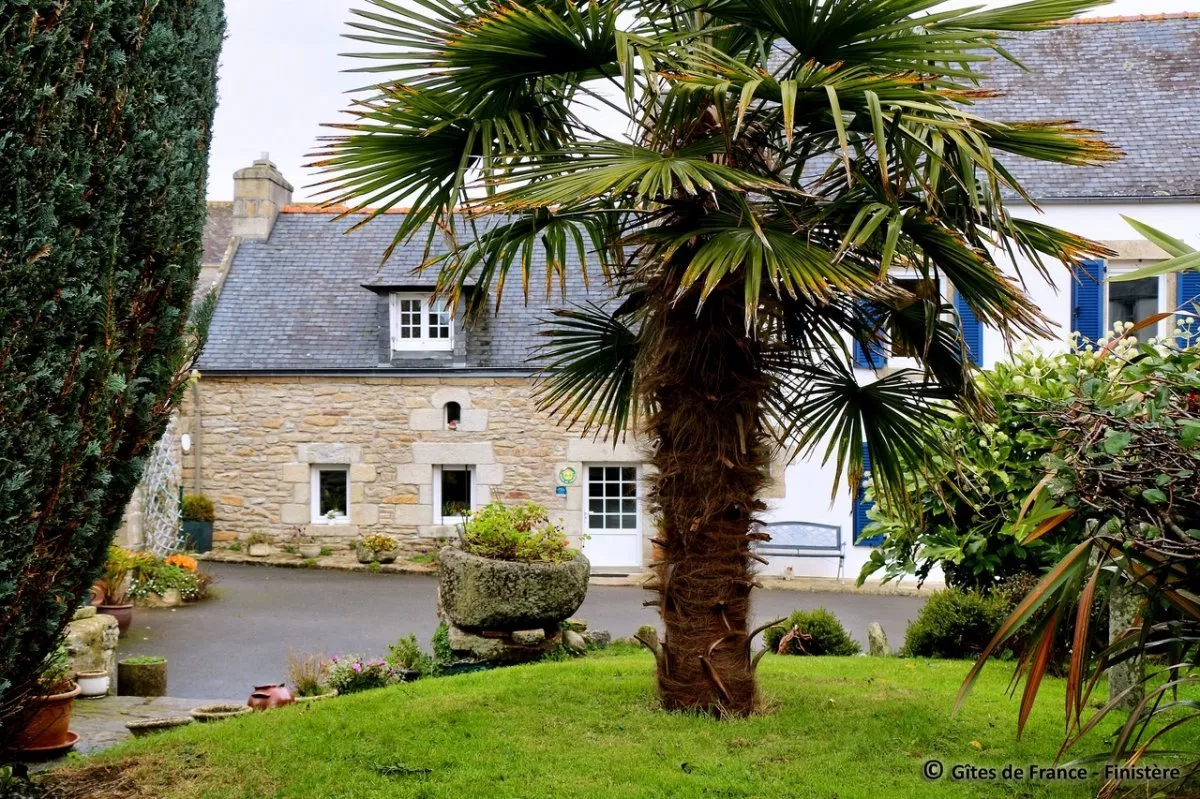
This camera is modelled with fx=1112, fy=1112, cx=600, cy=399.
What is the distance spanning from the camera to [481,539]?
996 centimetres

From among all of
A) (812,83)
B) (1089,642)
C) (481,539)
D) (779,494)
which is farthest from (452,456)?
(1089,642)

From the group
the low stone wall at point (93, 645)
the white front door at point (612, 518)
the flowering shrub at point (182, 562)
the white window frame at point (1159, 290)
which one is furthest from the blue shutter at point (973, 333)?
the low stone wall at point (93, 645)

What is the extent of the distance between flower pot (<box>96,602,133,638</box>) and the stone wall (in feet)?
18.8

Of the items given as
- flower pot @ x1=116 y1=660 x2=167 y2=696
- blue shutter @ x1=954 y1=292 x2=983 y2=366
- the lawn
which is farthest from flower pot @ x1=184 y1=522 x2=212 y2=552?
blue shutter @ x1=954 y1=292 x2=983 y2=366

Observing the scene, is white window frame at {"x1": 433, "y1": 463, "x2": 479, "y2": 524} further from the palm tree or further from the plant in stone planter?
the palm tree

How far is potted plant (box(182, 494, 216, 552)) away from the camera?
1828 cm

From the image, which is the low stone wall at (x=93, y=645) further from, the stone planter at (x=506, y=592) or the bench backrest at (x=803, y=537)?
the bench backrest at (x=803, y=537)

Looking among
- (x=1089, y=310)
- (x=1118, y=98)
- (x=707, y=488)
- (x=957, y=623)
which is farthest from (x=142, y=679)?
(x=1118, y=98)

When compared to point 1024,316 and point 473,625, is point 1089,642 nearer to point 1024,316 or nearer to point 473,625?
point 1024,316

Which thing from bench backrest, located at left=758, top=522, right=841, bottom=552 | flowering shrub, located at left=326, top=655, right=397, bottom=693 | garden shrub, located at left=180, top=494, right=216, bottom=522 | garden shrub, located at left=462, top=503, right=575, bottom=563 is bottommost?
flowering shrub, located at left=326, top=655, right=397, bottom=693

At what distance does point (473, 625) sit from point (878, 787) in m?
5.14

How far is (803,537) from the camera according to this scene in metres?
17.0

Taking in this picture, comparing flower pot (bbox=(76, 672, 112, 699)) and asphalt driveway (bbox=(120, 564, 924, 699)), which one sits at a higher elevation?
flower pot (bbox=(76, 672, 112, 699))

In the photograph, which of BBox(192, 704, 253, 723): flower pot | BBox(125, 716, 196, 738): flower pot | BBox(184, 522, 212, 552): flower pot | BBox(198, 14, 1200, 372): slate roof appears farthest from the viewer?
BBox(184, 522, 212, 552): flower pot
